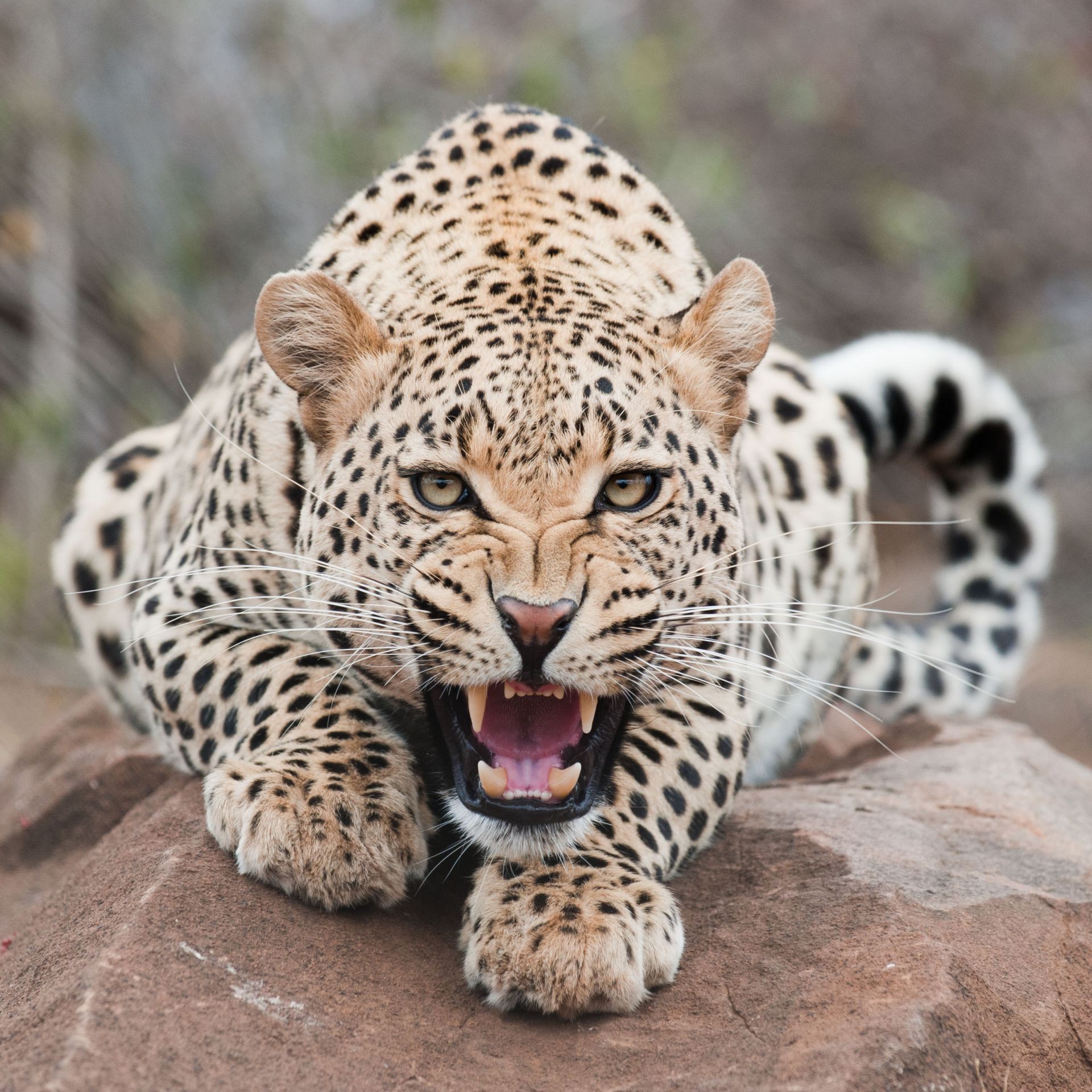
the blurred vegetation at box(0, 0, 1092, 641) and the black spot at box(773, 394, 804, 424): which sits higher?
the blurred vegetation at box(0, 0, 1092, 641)

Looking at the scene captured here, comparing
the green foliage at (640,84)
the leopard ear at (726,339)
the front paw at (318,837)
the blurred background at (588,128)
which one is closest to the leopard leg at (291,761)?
the front paw at (318,837)

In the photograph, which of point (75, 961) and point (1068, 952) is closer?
point (75, 961)

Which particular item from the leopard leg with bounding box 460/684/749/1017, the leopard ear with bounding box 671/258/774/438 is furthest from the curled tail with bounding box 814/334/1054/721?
the leopard ear with bounding box 671/258/774/438

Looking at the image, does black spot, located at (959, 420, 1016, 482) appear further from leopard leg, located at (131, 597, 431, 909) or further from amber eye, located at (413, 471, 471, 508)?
amber eye, located at (413, 471, 471, 508)

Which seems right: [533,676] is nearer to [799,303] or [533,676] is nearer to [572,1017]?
[572,1017]

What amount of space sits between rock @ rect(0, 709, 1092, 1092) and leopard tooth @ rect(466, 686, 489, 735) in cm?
65

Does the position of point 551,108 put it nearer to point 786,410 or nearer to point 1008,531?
point 1008,531

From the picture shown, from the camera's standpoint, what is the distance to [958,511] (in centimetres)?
805

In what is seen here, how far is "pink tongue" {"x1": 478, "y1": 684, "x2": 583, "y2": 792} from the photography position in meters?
4.01

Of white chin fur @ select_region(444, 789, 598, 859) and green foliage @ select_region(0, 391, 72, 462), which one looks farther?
green foliage @ select_region(0, 391, 72, 462)

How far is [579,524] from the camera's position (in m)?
3.96

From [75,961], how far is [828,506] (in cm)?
407

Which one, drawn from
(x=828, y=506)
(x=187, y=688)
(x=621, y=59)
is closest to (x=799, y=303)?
(x=621, y=59)

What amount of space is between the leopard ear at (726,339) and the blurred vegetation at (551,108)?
6373 mm
